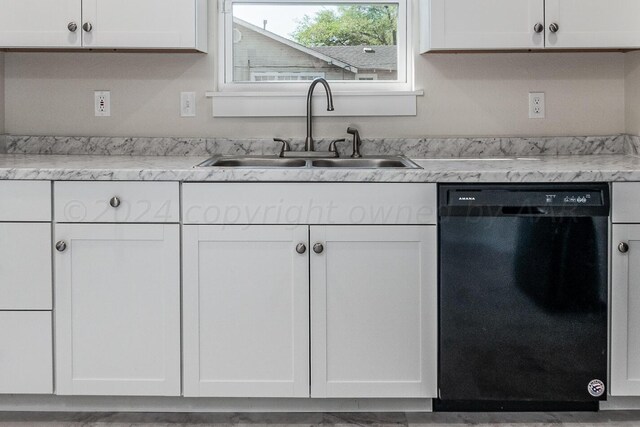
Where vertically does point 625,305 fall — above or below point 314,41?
below

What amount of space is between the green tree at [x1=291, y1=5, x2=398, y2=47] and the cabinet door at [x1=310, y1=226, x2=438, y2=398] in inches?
40.4

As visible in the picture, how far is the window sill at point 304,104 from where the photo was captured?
3061 mm

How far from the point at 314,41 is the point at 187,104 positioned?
0.56m

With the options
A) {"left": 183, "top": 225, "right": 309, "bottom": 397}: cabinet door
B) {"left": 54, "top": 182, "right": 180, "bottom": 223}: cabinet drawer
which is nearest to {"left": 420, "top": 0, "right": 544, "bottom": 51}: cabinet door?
{"left": 183, "top": 225, "right": 309, "bottom": 397}: cabinet door

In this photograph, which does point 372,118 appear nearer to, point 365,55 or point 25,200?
point 365,55

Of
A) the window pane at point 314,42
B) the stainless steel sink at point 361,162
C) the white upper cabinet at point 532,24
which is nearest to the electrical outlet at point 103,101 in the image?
the window pane at point 314,42

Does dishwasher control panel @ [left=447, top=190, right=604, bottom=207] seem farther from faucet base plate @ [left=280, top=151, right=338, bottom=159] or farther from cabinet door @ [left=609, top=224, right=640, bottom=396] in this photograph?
faucet base plate @ [left=280, top=151, right=338, bottom=159]

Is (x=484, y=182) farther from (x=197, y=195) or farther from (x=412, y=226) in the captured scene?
(x=197, y=195)

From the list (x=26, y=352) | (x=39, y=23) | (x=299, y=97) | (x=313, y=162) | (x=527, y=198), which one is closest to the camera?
(x=527, y=198)

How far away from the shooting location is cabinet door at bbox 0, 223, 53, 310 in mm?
2428

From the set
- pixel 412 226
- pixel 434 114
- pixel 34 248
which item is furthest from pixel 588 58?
pixel 34 248

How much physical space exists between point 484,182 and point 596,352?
2.07 ft

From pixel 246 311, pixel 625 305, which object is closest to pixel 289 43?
pixel 246 311

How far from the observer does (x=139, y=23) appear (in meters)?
2.77
